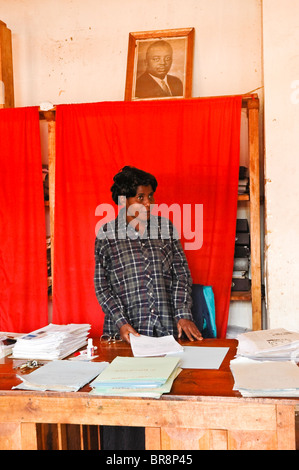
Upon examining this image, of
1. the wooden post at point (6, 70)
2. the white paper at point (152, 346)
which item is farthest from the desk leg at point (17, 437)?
the wooden post at point (6, 70)

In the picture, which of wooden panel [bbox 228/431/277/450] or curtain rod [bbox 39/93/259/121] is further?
curtain rod [bbox 39/93/259/121]

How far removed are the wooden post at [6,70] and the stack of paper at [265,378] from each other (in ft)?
10.4

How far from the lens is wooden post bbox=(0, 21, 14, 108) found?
421 centimetres

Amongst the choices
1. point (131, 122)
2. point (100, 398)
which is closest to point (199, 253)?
point (131, 122)

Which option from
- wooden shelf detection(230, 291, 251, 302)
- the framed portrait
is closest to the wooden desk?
wooden shelf detection(230, 291, 251, 302)

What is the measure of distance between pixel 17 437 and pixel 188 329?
1025mm

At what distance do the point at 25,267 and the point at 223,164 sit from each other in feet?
5.81

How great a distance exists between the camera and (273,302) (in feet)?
12.0

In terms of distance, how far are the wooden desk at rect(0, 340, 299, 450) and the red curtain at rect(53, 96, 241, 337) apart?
201cm

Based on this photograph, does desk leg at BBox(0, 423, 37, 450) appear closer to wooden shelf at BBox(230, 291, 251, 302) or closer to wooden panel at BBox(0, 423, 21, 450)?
wooden panel at BBox(0, 423, 21, 450)

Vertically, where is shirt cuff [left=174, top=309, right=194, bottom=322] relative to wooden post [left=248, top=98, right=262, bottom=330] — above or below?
below

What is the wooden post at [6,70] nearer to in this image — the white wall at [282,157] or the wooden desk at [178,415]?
the white wall at [282,157]

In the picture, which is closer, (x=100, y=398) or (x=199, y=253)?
(x=100, y=398)

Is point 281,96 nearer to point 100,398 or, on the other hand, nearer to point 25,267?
point 25,267
